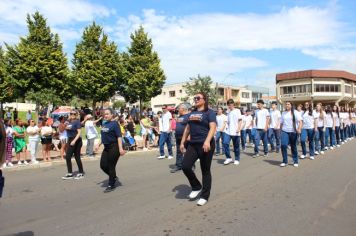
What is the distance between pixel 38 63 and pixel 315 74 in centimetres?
5862

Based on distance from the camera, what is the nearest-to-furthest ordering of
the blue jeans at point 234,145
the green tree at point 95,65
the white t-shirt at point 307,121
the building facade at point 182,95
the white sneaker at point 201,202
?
the white sneaker at point 201,202 → the blue jeans at point 234,145 → the white t-shirt at point 307,121 → the green tree at point 95,65 → the building facade at point 182,95

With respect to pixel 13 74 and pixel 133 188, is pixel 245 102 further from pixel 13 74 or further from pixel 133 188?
pixel 133 188

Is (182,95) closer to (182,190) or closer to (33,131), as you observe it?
(33,131)

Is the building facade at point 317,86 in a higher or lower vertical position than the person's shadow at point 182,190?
higher

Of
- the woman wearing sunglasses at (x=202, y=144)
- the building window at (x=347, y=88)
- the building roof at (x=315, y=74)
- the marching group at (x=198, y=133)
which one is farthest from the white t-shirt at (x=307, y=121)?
the building window at (x=347, y=88)

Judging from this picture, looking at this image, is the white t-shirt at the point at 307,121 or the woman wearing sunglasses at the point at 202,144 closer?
the woman wearing sunglasses at the point at 202,144

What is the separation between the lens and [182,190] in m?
7.19

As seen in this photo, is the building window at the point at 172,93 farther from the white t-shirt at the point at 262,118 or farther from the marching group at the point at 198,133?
the white t-shirt at the point at 262,118

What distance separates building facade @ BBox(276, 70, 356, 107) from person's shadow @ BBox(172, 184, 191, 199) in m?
70.1

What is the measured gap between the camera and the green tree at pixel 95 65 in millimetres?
36531

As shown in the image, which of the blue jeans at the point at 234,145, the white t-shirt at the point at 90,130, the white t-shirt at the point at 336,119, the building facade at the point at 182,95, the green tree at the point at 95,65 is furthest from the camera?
the building facade at the point at 182,95

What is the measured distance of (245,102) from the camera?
91375 millimetres

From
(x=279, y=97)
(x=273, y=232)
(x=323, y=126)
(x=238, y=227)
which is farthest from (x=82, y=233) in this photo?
(x=279, y=97)

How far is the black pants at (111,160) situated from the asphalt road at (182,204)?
362 mm
